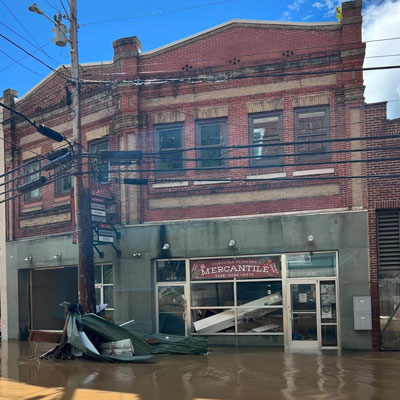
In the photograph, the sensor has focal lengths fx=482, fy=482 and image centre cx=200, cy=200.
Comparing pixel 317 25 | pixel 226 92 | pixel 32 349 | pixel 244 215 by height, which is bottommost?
pixel 32 349

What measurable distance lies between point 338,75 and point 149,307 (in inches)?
351

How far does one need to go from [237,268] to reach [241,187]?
243cm

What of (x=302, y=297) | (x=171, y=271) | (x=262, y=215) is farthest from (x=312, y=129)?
(x=171, y=271)

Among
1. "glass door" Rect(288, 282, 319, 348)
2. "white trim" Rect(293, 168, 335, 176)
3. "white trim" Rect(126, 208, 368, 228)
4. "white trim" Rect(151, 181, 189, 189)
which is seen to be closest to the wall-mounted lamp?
"white trim" Rect(126, 208, 368, 228)

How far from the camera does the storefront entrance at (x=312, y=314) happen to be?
13.6 meters

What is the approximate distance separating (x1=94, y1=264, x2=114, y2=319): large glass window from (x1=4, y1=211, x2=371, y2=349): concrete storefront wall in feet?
1.44

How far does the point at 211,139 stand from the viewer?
15.0 metres

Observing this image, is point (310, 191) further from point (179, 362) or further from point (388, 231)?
point (179, 362)

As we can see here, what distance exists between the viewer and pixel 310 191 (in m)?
13.9

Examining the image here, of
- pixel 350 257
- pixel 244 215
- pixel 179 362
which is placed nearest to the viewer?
pixel 179 362

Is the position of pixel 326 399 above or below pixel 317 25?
below

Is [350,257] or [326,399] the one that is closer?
[326,399]

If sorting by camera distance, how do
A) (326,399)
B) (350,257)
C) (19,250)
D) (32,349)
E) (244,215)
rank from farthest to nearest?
(19,250) < (32,349) < (244,215) < (350,257) < (326,399)

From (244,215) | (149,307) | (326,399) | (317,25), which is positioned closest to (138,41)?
(317,25)
